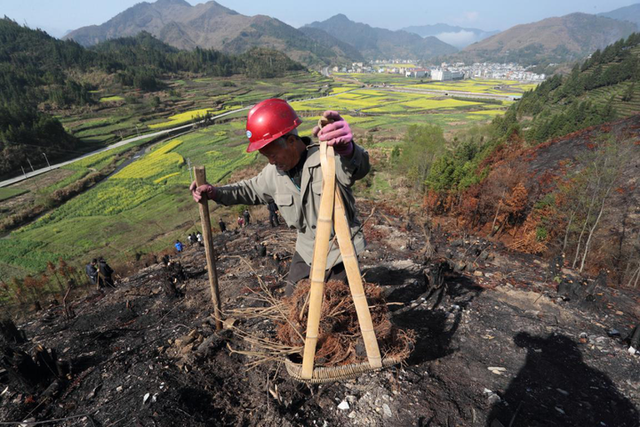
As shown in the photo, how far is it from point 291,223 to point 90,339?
5.23m

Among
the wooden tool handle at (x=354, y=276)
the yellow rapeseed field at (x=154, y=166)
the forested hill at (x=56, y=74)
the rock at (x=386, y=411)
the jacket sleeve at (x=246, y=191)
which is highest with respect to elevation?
the forested hill at (x=56, y=74)

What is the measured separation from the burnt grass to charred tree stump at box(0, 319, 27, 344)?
0.78 feet

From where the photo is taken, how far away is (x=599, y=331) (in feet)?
17.0

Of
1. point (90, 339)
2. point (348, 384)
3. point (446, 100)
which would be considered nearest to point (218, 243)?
point (90, 339)

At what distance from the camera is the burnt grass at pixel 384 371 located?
3.38 metres

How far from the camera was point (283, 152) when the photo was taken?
8.47 feet

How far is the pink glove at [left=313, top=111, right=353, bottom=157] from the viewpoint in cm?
199

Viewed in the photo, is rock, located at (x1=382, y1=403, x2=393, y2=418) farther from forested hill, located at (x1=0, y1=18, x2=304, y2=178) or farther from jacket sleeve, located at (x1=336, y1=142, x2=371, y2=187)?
forested hill, located at (x1=0, y1=18, x2=304, y2=178)

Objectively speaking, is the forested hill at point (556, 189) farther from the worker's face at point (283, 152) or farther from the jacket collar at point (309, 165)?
the worker's face at point (283, 152)

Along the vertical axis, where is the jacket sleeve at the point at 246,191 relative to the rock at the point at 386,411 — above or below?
above

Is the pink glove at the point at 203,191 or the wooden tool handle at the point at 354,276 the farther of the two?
the pink glove at the point at 203,191

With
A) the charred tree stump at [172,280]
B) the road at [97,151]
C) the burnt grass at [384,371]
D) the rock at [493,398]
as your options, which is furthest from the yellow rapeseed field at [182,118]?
the rock at [493,398]

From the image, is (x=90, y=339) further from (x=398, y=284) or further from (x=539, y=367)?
(x=539, y=367)

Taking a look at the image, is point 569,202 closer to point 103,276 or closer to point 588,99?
point 103,276
